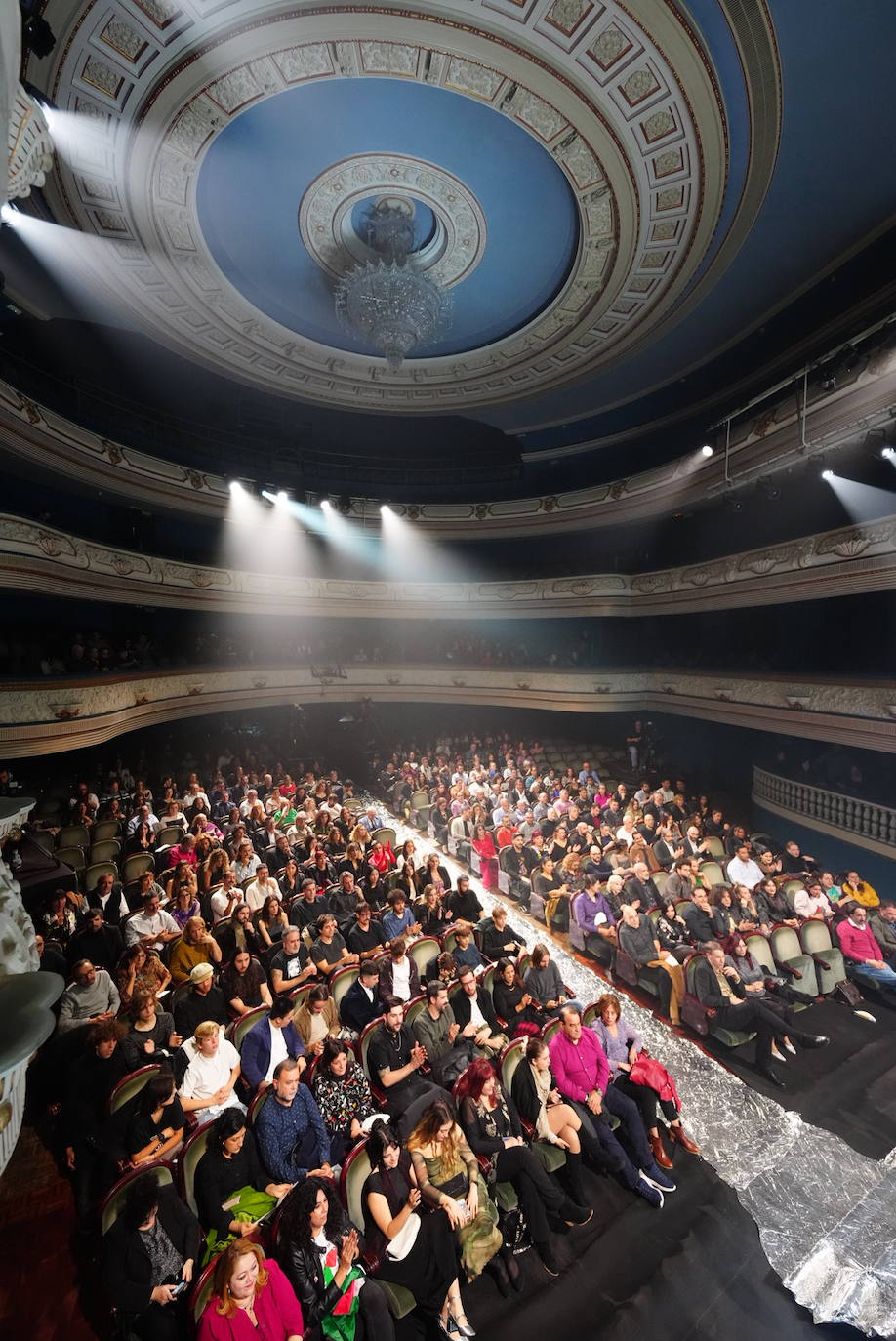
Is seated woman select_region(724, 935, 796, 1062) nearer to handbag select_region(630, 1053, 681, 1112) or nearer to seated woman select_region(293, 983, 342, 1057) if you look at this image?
handbag select_region(630, 1053, 681, 1112)

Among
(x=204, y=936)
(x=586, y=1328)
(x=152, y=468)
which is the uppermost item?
(x=152, y=468)

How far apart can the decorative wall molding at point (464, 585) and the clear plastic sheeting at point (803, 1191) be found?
7.56 m

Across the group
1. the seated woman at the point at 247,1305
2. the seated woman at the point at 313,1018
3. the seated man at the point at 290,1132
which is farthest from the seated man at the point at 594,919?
the seated woman at the point at 247,1305

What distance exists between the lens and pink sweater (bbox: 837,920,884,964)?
611cm

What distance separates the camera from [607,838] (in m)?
9.09

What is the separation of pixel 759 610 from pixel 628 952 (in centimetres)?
1017

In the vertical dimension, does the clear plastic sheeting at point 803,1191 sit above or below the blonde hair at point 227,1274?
below

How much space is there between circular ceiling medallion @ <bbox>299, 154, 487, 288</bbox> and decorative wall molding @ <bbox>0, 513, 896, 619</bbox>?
20.9 feet

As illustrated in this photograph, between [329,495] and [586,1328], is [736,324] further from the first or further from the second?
[586,1328]

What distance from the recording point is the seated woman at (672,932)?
590 centimetres

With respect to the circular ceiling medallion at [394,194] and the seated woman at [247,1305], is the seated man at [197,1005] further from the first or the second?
the circular ceiling medallion at [394,194]

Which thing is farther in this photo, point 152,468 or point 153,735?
point 153,735

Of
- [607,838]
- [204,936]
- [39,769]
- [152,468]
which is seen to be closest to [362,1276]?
[204,936]

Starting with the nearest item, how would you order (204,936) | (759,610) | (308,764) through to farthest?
1. (204,936)
2. (759,610)
3. (308,764)
